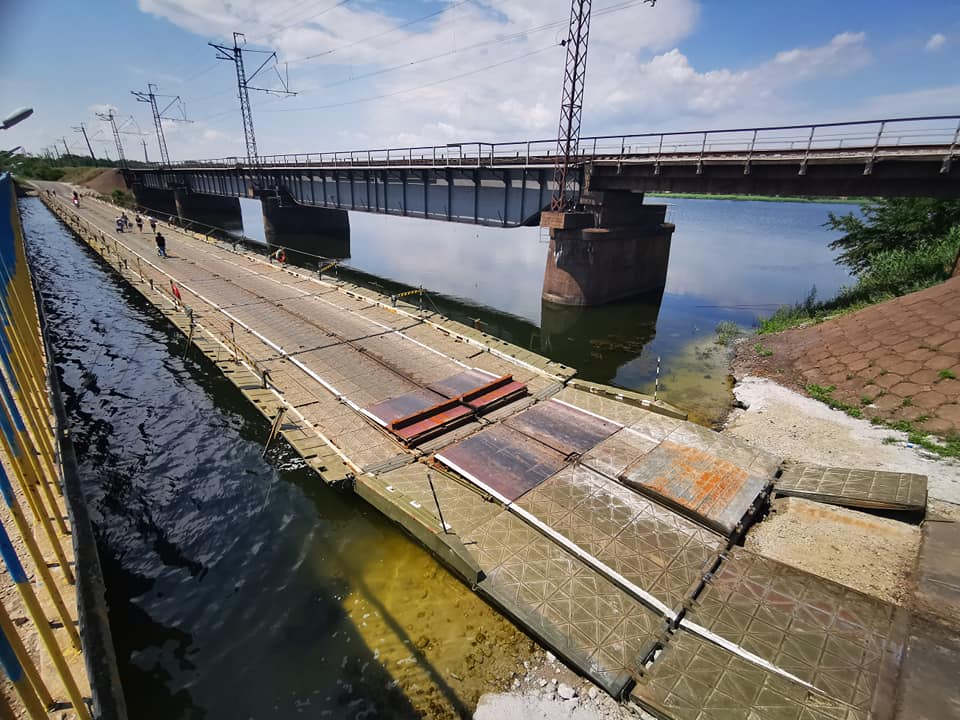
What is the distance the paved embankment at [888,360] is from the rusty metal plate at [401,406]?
16.6m

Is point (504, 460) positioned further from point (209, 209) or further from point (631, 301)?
point (209, 209)

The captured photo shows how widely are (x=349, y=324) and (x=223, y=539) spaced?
14.6 meters

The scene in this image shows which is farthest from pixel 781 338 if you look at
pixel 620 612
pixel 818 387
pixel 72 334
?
pixel 72 334

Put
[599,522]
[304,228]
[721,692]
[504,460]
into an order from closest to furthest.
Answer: [721,692] < [599,522] < [504,460] < [304,228]

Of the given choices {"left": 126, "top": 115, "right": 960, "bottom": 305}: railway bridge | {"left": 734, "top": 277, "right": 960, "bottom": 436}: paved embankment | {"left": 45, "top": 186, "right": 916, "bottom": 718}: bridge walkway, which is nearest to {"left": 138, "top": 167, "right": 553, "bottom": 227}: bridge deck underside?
{"left": 126, "top": 115, "right": 960, "bottom": 305}: railway bridge

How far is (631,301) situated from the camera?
37.8 meters

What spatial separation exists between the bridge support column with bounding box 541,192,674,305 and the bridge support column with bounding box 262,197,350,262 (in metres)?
36.7

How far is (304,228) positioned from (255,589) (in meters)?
67.0

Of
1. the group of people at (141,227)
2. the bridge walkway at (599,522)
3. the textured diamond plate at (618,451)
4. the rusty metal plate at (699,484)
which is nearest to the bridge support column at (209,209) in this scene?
the group of people at (141,227)

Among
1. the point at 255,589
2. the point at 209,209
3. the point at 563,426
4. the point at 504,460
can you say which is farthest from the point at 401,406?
the point at 209,209

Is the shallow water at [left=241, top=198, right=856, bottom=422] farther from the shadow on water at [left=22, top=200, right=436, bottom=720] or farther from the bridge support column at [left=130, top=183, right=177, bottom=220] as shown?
the bridge support column at [left=130, top=183, right=177, bottom=220]

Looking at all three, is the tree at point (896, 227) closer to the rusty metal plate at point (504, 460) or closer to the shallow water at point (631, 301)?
the shallow water at point (631, 301)

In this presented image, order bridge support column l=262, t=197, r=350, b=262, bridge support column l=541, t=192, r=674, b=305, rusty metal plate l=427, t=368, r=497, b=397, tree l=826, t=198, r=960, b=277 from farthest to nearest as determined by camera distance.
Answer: bridge support column l=262, t=197, r=350, b=262
bridge support column l=541, t=192, r=674, b=305
tree l=826, t=198, r=960, b=277
rusty metal plate l=427, t=368, r=497, b=397

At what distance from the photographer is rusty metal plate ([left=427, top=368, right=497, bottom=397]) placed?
17391 mm
